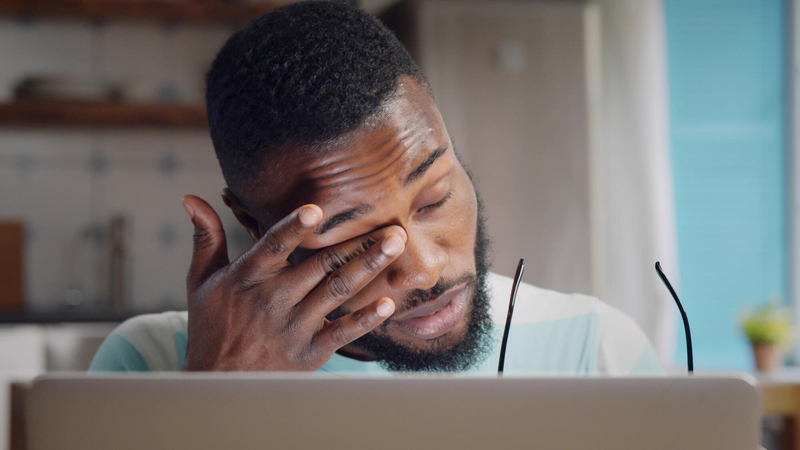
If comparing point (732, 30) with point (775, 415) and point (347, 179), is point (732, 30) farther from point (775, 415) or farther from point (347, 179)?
point (347, 179)

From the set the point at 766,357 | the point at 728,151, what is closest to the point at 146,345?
the point at 766,357

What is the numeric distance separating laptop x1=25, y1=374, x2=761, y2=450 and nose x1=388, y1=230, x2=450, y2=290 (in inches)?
7.9

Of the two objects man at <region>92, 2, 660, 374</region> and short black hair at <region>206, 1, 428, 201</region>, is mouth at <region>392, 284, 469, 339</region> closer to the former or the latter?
man at <region>92, 2, 660, 374</region>

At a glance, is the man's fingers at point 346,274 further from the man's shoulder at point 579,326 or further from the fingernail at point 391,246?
the man's shoulder at point 579,326

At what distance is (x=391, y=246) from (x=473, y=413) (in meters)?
0.18

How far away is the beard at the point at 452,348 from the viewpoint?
0.50 m

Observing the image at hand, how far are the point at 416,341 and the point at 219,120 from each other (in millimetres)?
222

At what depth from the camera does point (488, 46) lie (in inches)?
27.6

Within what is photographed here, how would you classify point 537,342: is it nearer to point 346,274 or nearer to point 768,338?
point 346,274

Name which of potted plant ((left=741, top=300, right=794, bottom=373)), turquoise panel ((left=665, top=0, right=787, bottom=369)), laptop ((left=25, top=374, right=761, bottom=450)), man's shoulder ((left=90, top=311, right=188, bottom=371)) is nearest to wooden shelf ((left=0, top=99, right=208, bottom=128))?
man's shoulder ((left=90, top=311, right=188, bottom=371))

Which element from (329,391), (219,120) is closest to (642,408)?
(329,391)

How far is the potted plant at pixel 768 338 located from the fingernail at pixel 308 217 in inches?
19.1

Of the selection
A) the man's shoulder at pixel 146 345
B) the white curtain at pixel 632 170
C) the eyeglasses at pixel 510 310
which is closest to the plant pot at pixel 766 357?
the white curtain at pixel 632 170

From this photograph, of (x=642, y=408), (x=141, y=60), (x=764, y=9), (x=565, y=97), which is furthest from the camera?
(x=141, y=60)
